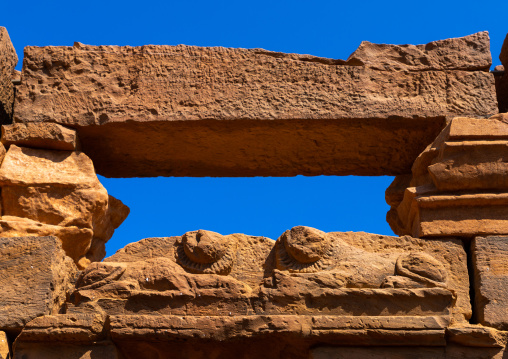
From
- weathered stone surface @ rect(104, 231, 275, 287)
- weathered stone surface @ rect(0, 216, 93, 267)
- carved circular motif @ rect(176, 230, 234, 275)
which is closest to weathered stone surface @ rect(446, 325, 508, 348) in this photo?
weathered stone surface @ rect(104, 231, 275, 287)

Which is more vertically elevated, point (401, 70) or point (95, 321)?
point (401, 70)

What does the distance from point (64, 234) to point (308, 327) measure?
163cm

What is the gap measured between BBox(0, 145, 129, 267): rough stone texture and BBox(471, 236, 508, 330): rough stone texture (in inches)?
88.2

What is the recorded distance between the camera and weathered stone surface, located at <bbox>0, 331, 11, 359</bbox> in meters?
4.60

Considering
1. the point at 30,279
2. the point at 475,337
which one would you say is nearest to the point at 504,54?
the point at 475,337

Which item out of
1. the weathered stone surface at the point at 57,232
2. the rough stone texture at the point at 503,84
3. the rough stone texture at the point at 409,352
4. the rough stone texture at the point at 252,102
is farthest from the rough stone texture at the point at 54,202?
the rough stone texture at the point at 503,84

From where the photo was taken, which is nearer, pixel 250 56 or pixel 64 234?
pixel 64 234

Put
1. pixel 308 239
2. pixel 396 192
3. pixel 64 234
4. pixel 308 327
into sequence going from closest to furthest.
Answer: pixel 308 327, pixel 308 239, pixel 64 234, pixel 396 192

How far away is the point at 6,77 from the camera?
20.3 feet

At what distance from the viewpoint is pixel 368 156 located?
237 inches

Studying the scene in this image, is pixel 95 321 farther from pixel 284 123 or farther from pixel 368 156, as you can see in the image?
pixel 368 156

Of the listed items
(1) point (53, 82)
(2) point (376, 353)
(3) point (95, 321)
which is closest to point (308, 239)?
(2) point (376, 353)

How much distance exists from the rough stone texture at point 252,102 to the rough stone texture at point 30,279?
41.5 inches

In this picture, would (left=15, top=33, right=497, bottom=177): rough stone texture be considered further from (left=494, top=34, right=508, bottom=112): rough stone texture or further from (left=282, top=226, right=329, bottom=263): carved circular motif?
(left=282, top=226, right=329, bottom=263): carved circular motif
